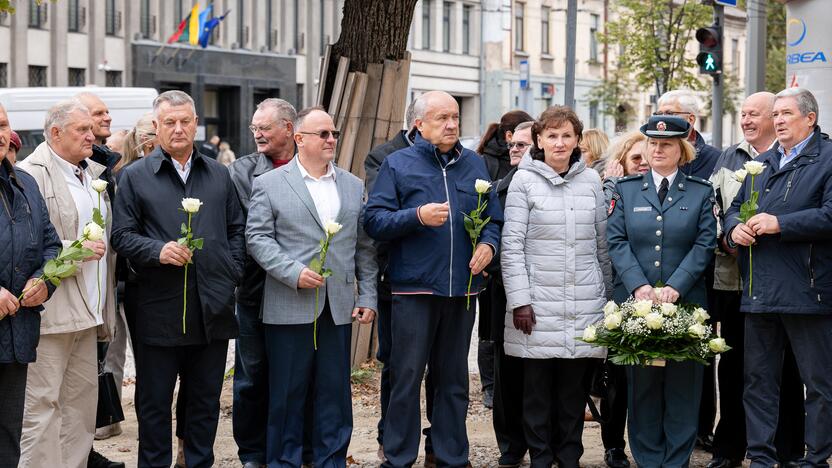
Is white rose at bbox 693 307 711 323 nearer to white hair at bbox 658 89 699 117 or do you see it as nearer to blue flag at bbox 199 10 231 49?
white hair at bbox 658 89 699 117

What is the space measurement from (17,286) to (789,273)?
4.12m

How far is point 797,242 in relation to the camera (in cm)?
677

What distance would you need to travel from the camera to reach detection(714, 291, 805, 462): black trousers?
24.0ft

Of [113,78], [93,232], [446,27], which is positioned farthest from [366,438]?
[446,27]

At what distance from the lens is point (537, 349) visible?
22.8 feet

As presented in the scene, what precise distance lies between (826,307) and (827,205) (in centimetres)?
57

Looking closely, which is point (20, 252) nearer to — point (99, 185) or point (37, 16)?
point (99, 185)

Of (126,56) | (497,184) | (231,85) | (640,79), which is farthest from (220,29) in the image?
(497,184)

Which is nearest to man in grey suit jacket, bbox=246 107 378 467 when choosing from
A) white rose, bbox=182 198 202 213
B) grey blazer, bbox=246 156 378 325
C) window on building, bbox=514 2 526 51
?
grey blazer, bbox=246 156 378 325

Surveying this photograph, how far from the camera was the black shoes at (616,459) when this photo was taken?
24.6 feet

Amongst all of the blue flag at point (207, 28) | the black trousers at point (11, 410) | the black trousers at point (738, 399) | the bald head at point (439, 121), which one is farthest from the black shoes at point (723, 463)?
the blue flag at point (207, 28)

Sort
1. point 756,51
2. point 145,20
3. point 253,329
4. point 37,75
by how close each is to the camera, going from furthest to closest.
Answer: point 145,20 → point 37,75 → point 756,51 → point 253,329

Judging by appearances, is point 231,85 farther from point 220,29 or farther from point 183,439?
point 183,439

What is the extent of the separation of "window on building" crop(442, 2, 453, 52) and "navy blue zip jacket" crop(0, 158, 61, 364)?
43121 mm
